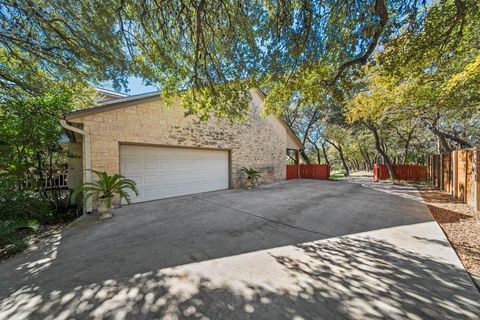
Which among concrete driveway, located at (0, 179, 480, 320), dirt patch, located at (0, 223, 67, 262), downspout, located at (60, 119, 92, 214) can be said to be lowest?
dirt patch, located at (0, 223, 67, 262)

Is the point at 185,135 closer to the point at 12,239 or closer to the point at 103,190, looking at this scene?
the point at 103,190

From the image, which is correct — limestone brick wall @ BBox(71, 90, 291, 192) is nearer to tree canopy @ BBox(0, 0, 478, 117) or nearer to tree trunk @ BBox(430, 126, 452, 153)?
tree canopy @ BBox(0, 0, 478, 117)

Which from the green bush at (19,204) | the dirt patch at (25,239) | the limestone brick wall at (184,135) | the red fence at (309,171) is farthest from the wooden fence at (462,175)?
the green bush at (19,204)

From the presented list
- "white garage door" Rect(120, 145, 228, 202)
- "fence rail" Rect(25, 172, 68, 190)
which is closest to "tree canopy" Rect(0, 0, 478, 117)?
"white garage door" Rect(120, 145, 228, 202)

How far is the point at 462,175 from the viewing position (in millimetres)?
5938

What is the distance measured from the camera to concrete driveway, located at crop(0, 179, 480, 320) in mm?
1730

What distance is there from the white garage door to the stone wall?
372 mm

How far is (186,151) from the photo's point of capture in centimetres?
745

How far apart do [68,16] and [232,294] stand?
6.46 metres

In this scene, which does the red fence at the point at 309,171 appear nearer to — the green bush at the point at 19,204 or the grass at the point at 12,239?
the green bush at the point at 19,204

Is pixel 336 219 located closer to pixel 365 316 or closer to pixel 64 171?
pixel 365 316

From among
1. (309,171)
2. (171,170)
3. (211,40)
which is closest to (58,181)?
(171,170)

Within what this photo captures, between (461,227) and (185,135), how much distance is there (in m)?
7.92

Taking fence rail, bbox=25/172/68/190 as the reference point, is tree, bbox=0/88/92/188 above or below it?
above
